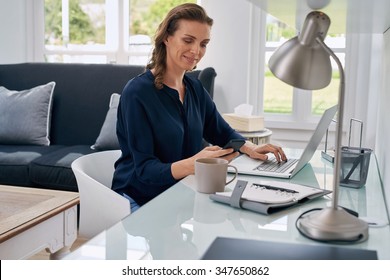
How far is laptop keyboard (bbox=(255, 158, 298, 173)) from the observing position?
1.60 meters

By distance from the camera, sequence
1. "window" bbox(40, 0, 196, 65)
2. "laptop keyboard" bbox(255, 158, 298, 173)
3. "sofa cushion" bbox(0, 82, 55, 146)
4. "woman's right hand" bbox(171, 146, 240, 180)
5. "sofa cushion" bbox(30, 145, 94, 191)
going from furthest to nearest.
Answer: "window" bbox(40, 0, 196, 65) → "sofa cushion" bbox(0, 82, 55, 146) → "sofa cushion" bbox(30, 145, 94, 191) → "laptop keyboard" bbox(255, 158, 298, 173) → "woman's right hand" bbox(171, 146, 240, 180)

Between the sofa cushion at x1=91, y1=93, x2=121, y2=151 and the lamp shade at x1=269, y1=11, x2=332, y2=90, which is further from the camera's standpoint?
the sofa cushion at x1=91, y1=93, x2=121, y2=151

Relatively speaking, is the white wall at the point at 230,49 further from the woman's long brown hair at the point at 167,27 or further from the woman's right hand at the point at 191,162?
the woman's right hand at the point at 191,162

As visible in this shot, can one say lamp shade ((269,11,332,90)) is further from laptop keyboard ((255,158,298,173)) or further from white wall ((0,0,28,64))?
white wall ((0,0,28,64))

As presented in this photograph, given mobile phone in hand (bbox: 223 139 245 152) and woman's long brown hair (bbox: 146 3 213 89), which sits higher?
woman's long brown hair (bbox: 146 3 213 89)

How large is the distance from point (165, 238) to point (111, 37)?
374cm

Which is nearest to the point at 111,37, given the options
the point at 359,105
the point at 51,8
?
the point at 51,8

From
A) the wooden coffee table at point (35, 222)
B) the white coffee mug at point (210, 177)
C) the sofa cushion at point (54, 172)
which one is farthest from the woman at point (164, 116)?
the sofa cushion at point (54, 172)

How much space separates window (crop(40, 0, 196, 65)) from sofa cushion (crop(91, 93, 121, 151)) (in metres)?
1.07

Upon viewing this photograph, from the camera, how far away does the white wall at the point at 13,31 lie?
4457 mm

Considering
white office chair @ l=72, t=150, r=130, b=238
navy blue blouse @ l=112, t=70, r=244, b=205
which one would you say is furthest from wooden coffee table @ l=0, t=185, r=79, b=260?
navy blue blouse @ l=112, t=70, r=244, b=205

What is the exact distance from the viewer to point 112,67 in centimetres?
371
